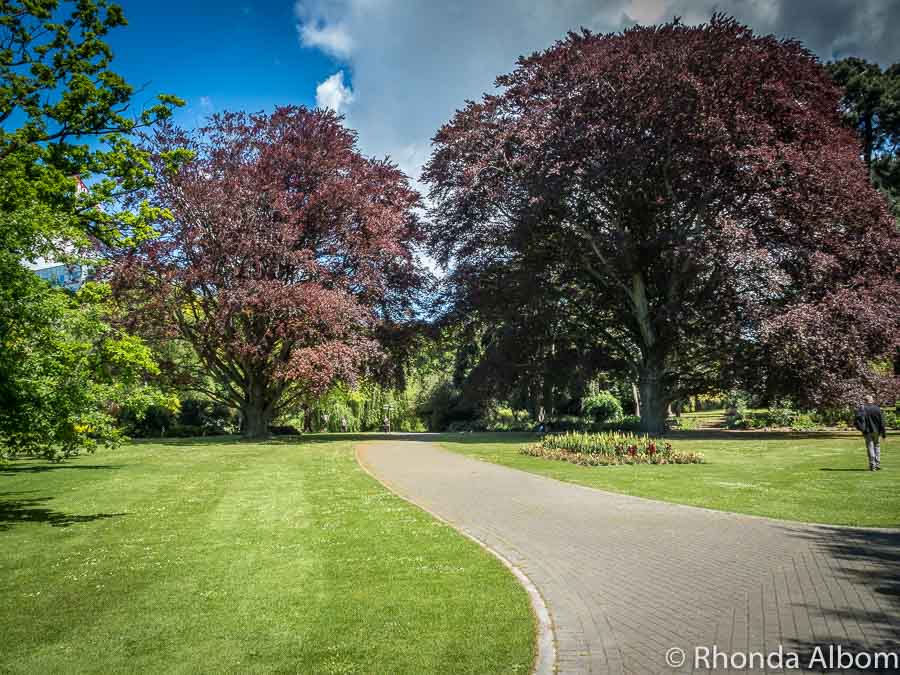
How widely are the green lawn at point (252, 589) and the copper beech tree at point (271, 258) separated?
1543cm

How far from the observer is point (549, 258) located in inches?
1120

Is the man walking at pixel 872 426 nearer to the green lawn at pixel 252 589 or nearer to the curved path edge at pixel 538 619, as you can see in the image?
the curved path edge at pixel 538 619

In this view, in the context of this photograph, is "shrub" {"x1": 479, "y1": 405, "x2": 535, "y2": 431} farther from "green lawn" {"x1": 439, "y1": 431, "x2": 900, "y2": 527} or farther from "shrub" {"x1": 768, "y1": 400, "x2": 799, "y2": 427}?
"green lawn" {"x1": 439, "y1": 431, "x2": 900, "y2": 527}

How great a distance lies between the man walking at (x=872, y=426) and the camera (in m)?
13.6

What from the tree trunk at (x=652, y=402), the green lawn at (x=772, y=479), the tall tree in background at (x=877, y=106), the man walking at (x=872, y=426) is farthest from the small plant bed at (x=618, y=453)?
the tall tree in background at (x=877, y=106)

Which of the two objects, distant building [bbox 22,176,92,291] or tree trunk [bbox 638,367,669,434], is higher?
distant building [bbox 22,176,92,291]

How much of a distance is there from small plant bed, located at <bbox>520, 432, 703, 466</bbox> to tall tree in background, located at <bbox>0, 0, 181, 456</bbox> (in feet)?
40.0

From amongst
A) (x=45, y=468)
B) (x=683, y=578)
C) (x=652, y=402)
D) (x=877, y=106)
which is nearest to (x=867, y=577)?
(x=683, y=578)

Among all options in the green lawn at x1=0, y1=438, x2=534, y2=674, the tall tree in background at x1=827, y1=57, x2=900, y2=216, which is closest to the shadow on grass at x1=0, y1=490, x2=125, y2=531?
the green lawn at x1=0, y1=438, x2=534, y2=674

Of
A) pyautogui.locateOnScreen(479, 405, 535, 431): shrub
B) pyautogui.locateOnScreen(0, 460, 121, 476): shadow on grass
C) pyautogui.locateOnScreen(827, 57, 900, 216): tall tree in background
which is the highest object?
pyautogui.locateOnScreen(827, 57, 900, 216): tall tree in background

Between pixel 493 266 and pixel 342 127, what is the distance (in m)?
11.5

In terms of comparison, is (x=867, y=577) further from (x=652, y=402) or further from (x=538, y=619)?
(x=652, y=402)

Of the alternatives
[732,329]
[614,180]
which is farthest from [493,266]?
[732,329]

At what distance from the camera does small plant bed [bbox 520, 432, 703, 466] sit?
17.0 metres
